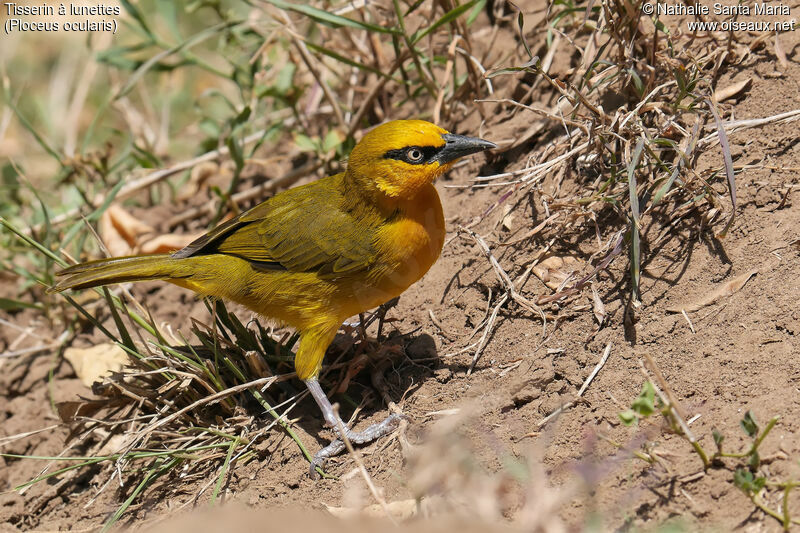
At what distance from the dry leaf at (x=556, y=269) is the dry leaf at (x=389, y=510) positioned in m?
1.39

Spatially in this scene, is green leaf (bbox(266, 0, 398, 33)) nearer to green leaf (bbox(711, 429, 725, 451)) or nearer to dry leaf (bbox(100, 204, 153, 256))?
dry leaf (bbox(100, 204, 153, 256))

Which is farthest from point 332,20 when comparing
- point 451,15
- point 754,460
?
point 754,460

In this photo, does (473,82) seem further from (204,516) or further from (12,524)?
(12,524)

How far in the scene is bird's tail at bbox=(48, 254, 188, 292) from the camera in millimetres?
3840

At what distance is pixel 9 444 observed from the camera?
4.27 metres

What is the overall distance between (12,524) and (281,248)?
2.01 m

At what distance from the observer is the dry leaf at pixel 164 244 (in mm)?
5301

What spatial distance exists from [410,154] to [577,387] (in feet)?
4.59

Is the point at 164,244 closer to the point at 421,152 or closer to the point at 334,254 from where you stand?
the point at 334,254

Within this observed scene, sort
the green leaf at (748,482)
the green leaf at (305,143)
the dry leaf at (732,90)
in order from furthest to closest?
the green leaf at (305,143)
the dry leaf at (732,90)
the green leaf at (748,482)

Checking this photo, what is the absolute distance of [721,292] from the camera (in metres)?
3.21

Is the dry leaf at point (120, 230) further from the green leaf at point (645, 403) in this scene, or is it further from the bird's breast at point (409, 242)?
the green leaf at point (645, 403)

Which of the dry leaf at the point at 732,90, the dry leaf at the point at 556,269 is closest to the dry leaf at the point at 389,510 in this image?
the dry leaf at the point at 556,269

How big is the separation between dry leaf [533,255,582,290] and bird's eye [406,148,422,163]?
845 mm
